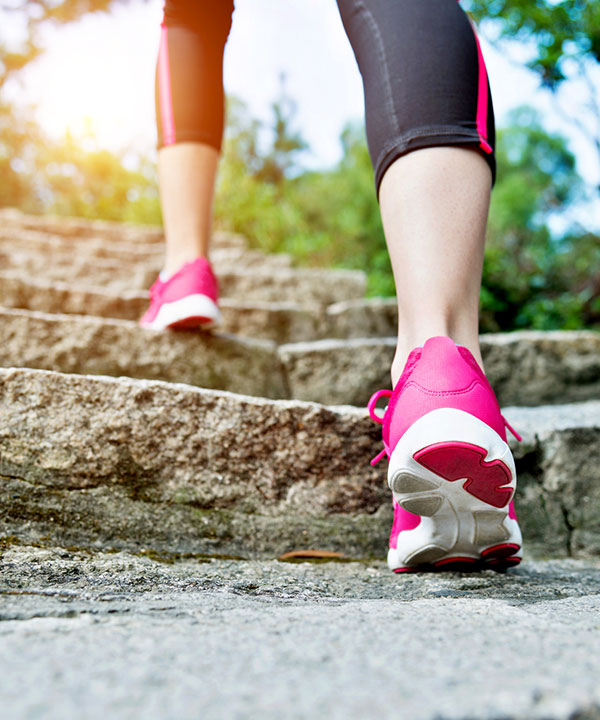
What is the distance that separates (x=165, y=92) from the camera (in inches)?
54.6

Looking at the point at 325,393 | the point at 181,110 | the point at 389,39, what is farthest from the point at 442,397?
the point at 181,110

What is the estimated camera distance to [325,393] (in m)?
1.52

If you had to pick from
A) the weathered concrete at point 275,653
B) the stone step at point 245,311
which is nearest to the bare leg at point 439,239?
the weathered concrete at point 275,653

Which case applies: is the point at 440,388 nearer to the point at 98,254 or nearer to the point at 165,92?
the point at 165,92

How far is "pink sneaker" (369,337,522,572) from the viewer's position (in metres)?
0.75

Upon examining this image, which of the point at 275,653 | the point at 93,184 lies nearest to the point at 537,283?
the point at 275,653

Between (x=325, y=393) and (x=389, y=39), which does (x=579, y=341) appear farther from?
(x=389, y=39)

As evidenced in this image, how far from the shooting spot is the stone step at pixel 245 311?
180 cm

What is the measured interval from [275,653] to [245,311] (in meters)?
1.52

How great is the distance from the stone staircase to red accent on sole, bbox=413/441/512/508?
27cm

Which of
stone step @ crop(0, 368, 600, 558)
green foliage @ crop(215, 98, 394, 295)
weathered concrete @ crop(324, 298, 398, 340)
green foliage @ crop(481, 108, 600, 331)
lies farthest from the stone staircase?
green foliage @ crop(215, 98, 394, 295)

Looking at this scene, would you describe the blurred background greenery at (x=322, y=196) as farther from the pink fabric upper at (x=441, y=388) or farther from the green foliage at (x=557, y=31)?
the pink fabric upper at (x=441, y=388)

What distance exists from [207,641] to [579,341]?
1.54m

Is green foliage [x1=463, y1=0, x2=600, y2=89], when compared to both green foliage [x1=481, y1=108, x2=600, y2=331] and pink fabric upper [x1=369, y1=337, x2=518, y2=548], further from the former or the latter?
pink fabric upper [x1=369, y1=337, x2=518, y2=548]
